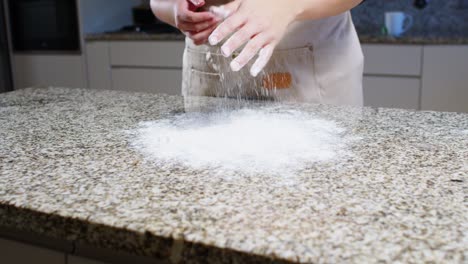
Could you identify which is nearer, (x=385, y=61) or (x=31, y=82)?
(x=385, y=61)

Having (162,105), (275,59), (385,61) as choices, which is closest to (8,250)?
(162,105)

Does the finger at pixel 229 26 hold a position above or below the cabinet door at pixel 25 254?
above

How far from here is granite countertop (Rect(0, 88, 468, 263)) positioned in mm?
351

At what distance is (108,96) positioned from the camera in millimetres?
985

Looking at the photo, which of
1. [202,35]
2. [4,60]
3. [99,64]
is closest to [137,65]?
[99,64]

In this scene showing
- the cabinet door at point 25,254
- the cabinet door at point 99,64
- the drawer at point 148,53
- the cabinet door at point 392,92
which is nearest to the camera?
the cabinet door at point 25,254

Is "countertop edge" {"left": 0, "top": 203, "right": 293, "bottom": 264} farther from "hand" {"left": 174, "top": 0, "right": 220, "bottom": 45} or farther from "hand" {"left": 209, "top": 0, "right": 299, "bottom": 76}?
"hand" {"left": 174, "top": 0, "right": 220, "bottom": 45}

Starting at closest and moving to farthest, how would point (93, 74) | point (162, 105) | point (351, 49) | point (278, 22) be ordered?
1. point (278, 22)
2. point (162, 105)
3. point (351, 49)
4. point (93, 74)

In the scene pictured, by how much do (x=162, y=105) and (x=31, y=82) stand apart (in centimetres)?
209

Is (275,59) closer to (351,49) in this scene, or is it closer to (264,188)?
(351,49)

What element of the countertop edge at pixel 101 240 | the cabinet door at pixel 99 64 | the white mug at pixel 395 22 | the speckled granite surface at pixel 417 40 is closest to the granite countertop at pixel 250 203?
the countertop edge at pixel 101 240

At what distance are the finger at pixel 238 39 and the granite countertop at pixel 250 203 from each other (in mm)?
195

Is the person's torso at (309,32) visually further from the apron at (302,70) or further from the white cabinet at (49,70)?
the white cabinet at (49,70)

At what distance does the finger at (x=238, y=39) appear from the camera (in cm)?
67
